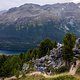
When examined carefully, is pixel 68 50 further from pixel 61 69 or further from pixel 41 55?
pixel 41 55

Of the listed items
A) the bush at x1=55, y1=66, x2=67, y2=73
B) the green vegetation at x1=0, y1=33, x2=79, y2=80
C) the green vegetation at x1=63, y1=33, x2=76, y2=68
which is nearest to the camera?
the bush at x1=55, y1=66, x2=67, y2=73

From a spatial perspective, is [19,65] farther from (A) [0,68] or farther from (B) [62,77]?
(B) [62,77]

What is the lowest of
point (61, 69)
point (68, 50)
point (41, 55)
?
point (41, 55)

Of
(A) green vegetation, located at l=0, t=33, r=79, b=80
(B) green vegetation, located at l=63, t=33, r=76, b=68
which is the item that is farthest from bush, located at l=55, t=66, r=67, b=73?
(B) green vegetation, located at l=63, t=33, r=76, b=68

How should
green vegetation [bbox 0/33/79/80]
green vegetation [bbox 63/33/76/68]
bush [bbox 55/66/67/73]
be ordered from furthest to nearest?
green vegetation [bbox 63/33/76/68], green vegetation [bbox 0/33/79/80], bush [bbox 55/66/67/73]

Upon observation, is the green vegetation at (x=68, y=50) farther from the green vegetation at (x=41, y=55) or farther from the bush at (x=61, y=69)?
the bush at (x=61, y=69)

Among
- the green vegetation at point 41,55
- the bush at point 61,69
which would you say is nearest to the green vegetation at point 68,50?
the green vegetation at point 41,55

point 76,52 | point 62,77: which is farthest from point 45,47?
point 62,77

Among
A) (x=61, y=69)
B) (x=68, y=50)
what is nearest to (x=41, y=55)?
(x=68, y=50)

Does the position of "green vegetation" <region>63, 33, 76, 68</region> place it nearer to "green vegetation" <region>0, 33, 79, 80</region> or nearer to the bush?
"green vegetation" <region>0, 33, 79, 80</region>

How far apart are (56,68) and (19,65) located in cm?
4478

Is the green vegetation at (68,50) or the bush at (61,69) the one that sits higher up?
the green vegetation at (68,50)

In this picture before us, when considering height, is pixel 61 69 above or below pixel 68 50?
below

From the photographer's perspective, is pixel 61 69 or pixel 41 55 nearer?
pixel 61 69
